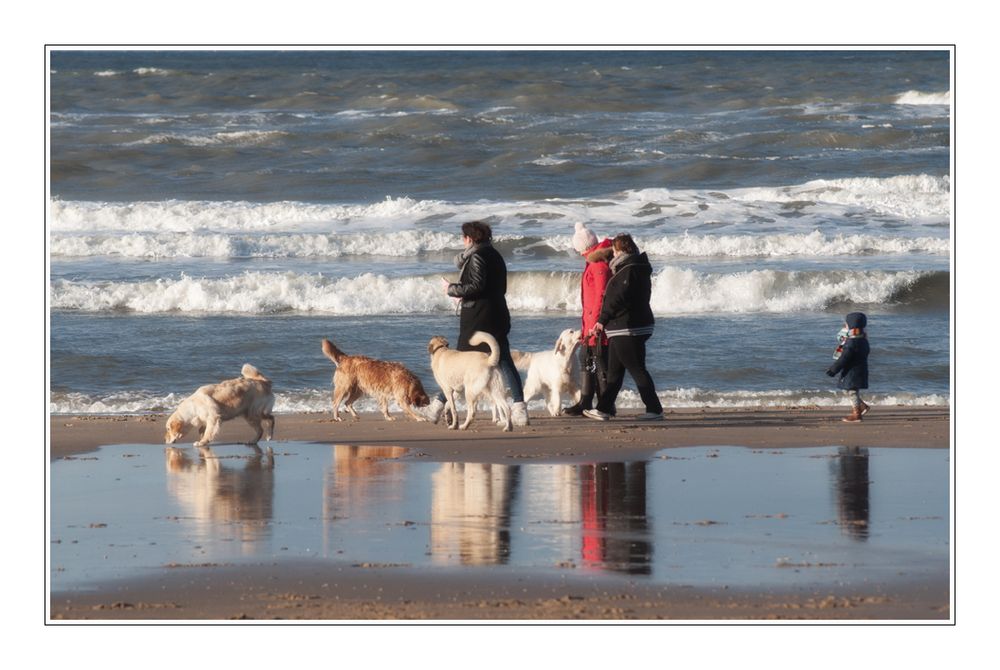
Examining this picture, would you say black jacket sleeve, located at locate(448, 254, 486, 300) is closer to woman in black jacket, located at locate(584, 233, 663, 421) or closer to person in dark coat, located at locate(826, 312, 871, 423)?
woman in black jacket, located at locate(584, 233, 663, 421)

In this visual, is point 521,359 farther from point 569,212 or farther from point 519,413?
point 569,212

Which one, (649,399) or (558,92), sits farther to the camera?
(558,92)

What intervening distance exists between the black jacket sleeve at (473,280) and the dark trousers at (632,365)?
121cm

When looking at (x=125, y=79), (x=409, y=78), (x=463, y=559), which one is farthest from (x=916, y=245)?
(x=125, y=79)

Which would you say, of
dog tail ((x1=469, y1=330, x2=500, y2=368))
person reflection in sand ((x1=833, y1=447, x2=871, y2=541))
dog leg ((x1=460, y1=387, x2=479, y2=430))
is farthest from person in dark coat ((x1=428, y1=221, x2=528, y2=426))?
person reflection in sand ((x1=833, y1=447, x2=871, y2=541))

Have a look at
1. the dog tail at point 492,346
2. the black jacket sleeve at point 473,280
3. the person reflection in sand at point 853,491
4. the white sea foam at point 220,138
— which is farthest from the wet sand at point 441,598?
the white sea foam at point 220,138

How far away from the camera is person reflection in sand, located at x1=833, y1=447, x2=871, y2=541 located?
7105 millimetres

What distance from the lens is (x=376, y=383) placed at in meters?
10.8

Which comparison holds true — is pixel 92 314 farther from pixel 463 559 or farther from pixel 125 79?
pixel 125 79

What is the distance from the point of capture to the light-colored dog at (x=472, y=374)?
10.2 metres

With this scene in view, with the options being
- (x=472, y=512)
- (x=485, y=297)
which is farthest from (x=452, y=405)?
(x=472, y=512)

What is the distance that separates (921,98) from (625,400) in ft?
93.8

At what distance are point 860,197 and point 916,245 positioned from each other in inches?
220

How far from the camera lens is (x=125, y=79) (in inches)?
1629
